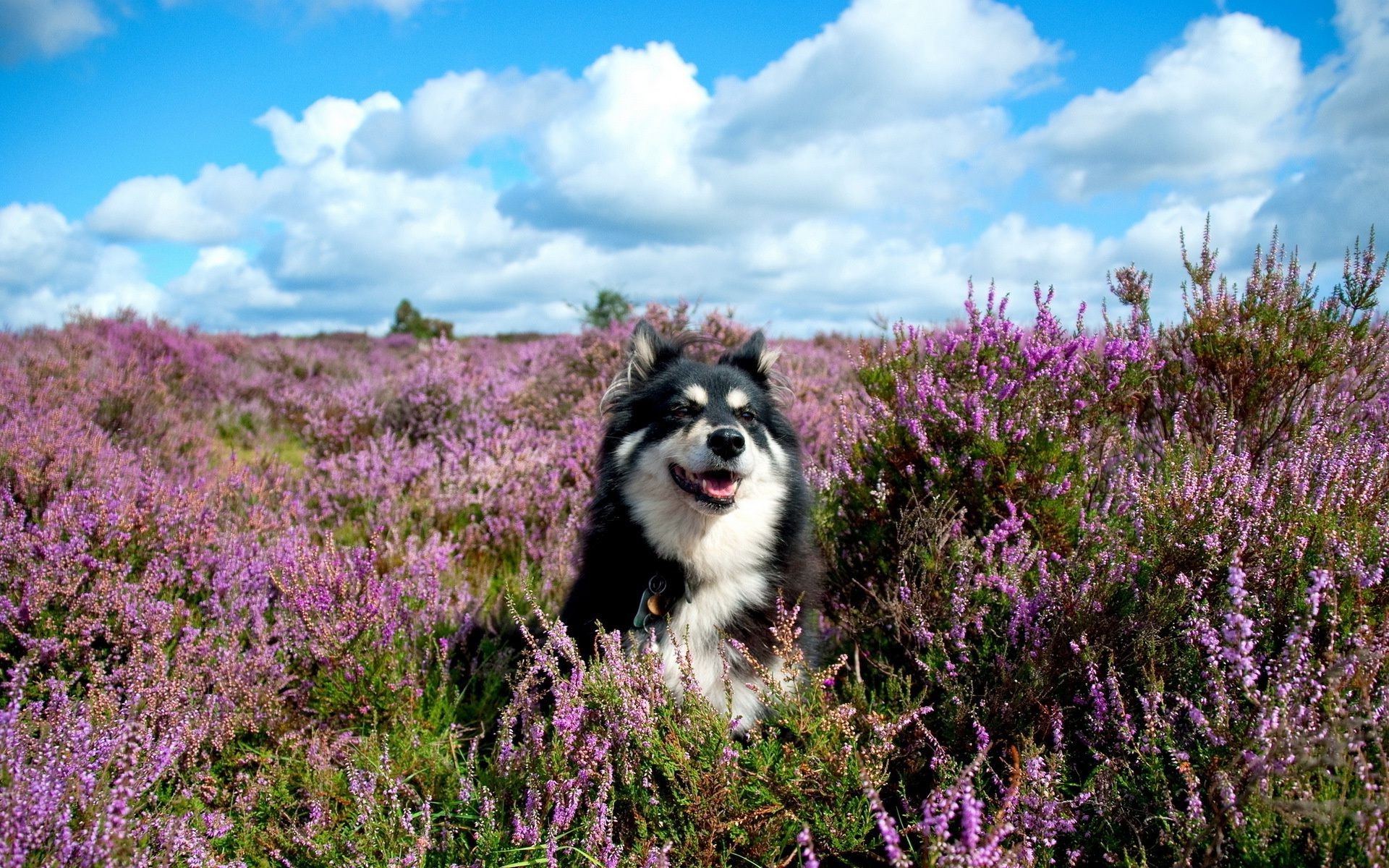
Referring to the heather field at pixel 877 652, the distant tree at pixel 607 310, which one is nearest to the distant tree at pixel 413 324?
the distant tree at pixel 607 310

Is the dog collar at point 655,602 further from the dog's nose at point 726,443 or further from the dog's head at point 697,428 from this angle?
the dog's nose at point 726,443

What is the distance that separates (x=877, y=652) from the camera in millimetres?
3387

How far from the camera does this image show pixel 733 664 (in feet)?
9.37

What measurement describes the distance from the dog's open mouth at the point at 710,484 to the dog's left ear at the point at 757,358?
1025 millimetres

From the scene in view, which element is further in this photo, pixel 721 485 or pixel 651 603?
pixel 721 485

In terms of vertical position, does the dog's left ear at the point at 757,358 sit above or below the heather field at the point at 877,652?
above

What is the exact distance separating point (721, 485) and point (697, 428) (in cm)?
28

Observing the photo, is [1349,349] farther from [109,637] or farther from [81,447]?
[81,447]

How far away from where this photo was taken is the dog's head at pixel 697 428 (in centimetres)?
317

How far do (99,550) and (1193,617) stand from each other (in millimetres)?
4664

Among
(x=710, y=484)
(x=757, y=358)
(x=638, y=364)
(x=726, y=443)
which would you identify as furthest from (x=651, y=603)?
(x=757, y=358)

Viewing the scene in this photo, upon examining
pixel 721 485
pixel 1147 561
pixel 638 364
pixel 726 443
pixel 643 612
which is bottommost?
pixel 643 612

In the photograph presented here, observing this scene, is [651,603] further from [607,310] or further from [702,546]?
[607,310]

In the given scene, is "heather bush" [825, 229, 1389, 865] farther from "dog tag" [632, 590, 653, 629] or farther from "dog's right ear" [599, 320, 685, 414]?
"dog's right ear" [599, 320, 685, 414]
